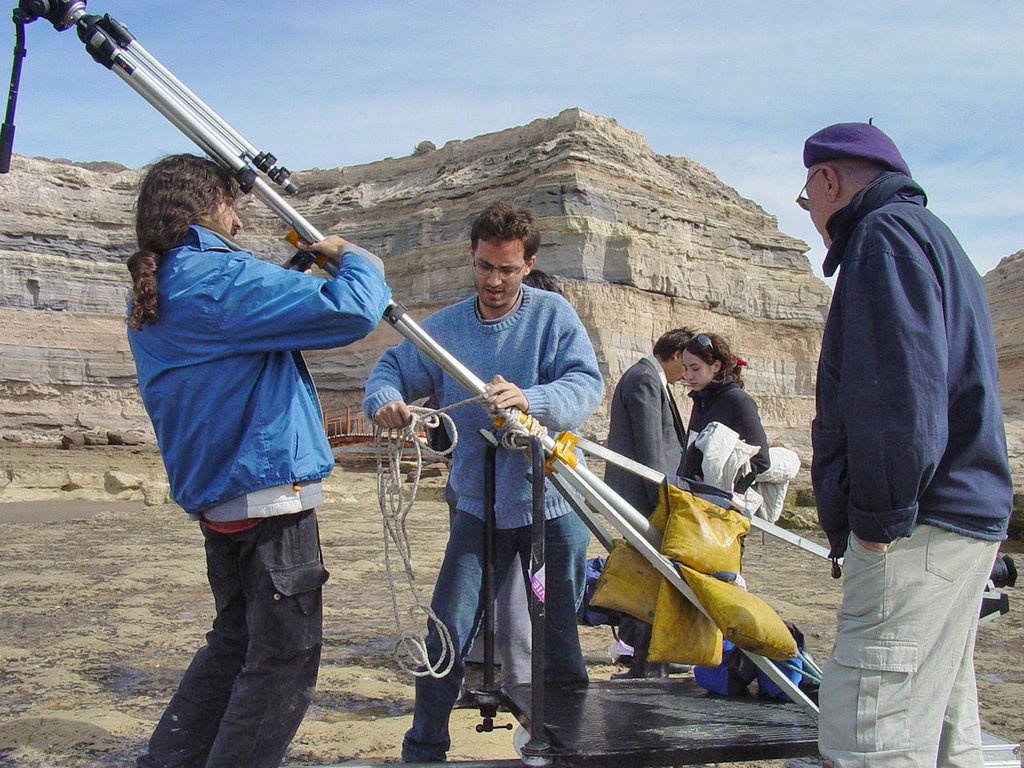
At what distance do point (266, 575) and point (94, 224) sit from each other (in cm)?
3386

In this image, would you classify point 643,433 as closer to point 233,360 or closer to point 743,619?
point 743,619

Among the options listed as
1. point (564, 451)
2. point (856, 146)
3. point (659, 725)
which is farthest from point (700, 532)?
point (856, 146)

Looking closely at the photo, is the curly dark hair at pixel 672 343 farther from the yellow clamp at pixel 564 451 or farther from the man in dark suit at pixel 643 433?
the yellow clamp at pixel 564 451

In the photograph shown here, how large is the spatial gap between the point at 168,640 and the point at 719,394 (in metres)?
3.49

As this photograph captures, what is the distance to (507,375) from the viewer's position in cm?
335

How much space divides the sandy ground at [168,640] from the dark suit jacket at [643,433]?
1.02 m

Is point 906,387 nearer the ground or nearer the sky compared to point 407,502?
nearer the sky

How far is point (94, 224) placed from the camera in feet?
107

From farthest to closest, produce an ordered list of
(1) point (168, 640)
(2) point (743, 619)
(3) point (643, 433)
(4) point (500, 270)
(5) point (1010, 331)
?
(5) point (1010, 331) < (1) point (168, 640) < (3) point (643, 433) < (4) point (500, 270) < (2) point (743, 619)

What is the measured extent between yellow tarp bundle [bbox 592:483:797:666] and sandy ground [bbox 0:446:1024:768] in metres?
0.95

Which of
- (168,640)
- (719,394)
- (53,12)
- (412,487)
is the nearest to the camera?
(53,12)

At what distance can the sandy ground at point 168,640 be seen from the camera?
3.73m

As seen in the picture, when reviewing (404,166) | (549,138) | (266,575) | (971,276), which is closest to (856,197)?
(971,276)

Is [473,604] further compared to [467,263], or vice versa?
[467,263]
